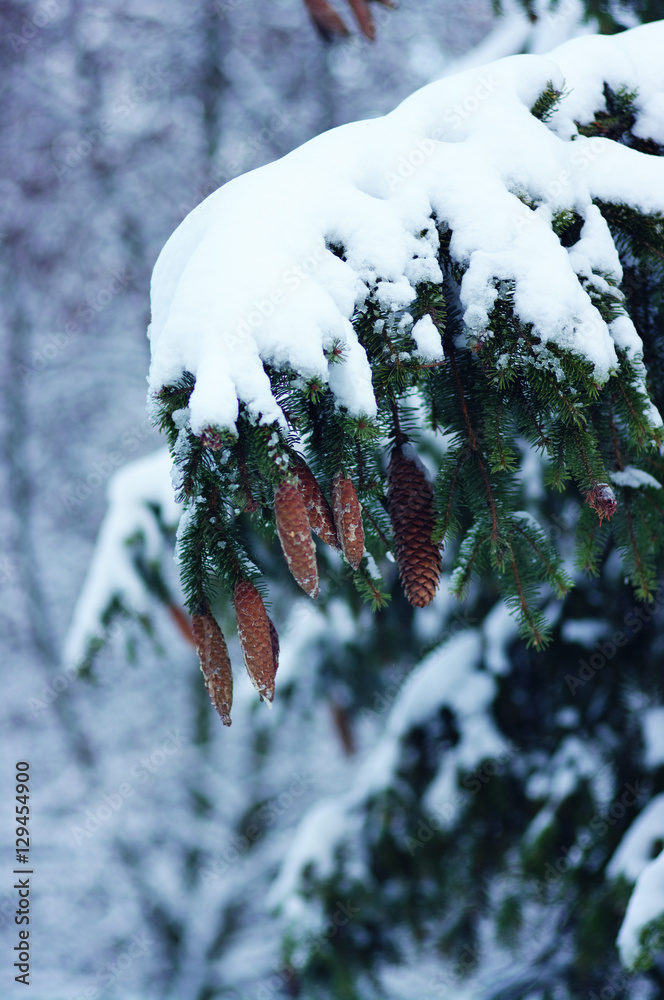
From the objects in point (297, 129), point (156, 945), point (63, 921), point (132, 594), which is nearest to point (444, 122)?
point (132, 594)

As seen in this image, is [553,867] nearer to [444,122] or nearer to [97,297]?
[444,122]

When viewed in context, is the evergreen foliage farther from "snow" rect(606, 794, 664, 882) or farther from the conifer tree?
"snow" rect(606, 794, 664, 882)

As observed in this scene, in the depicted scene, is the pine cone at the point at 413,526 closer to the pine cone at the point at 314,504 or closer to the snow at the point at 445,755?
the pine cone at the point at 314,504

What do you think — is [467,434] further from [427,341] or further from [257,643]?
[257,643]

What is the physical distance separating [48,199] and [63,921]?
23.8ft

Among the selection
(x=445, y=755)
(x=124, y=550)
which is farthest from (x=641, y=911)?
(x=124, y=550)

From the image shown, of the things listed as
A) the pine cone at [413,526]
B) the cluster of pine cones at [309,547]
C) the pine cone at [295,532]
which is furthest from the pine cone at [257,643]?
the pine cone at [413,526]

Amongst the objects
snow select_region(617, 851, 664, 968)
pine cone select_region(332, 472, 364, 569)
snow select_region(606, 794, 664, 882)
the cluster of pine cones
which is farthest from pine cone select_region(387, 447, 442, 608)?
snow select_region(606, 794, 664, 882)

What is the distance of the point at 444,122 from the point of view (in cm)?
120

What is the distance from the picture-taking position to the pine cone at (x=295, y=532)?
2.83ft

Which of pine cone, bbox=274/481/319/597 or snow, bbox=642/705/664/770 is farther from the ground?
pine cone, bbox=274/481/319/597

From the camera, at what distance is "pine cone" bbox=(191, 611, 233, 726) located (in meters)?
0.98

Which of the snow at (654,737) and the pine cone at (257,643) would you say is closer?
the pine cone at (257,643)

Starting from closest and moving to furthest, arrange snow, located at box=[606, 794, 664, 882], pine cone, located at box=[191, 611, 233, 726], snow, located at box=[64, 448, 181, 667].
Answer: pine cone, located at box=[191, 611, 233, 726] → snow, located at box=[606, 794, 664, 882] → snow, located at box=[64, 448, 181, 667]
